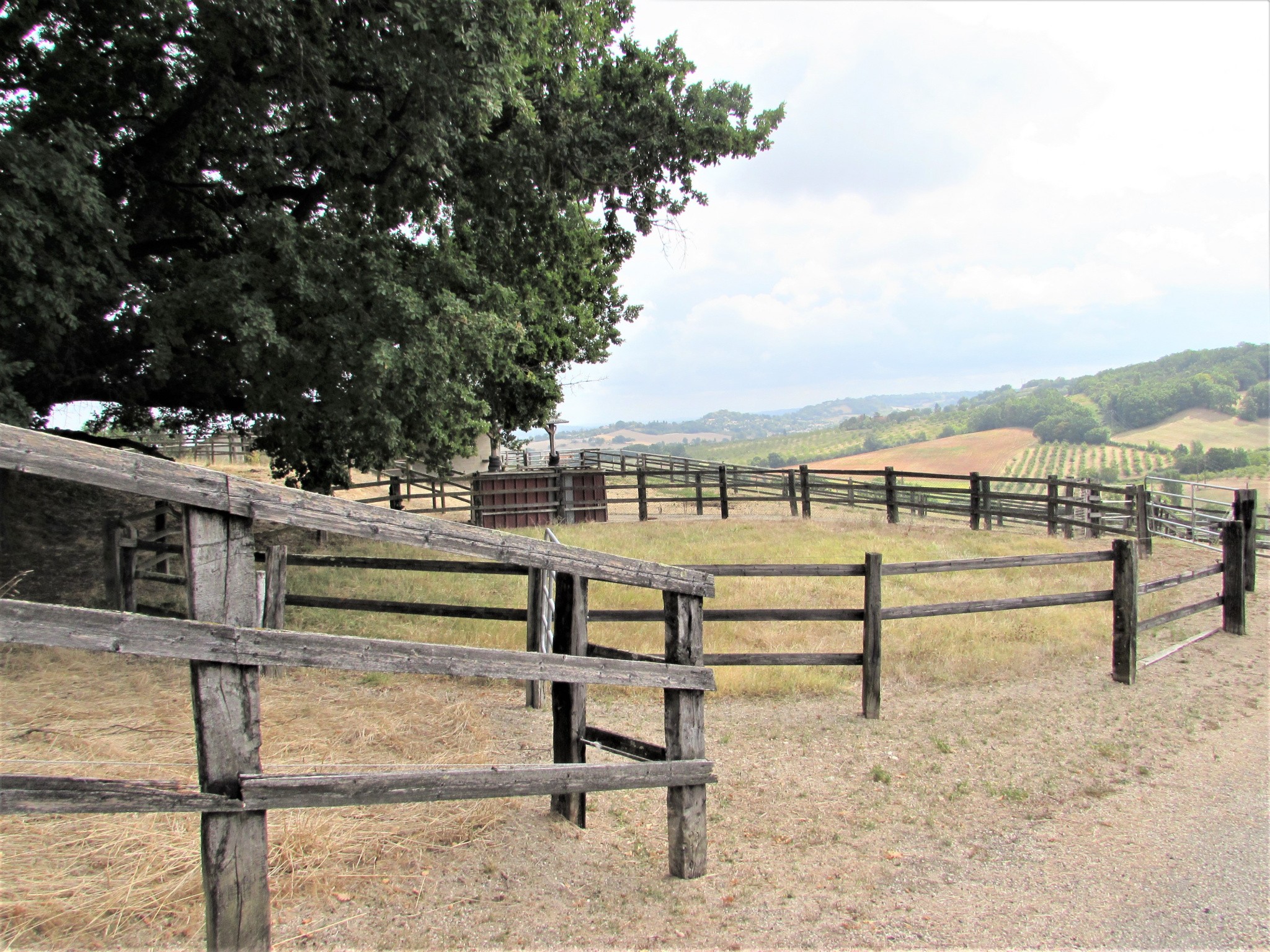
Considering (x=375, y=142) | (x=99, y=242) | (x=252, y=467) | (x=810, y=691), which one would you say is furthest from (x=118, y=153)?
(x=252, y=467)

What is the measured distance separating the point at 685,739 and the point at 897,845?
150 cm

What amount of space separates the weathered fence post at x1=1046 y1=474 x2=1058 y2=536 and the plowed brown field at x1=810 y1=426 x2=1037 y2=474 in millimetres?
42649

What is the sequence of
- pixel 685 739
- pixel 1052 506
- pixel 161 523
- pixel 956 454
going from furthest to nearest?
pixel 956 454 → pixel 1052 506 → pixel 161 523 → pixel 685 739

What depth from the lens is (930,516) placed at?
21.2 m

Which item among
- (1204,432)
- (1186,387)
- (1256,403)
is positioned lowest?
(1204,432)

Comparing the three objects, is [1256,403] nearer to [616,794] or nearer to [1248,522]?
[1248,522]

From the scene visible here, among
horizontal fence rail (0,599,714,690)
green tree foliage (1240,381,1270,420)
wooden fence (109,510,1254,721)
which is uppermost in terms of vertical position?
green tree foliage (1240,381,1270,420)

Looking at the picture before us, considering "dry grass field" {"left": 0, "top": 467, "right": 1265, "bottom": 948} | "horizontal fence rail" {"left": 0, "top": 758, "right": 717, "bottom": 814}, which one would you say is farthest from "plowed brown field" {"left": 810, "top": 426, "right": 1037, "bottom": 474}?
"horizontal fence rail" {"left": 0, "top": 758, "right": 717, "bottom": 814}

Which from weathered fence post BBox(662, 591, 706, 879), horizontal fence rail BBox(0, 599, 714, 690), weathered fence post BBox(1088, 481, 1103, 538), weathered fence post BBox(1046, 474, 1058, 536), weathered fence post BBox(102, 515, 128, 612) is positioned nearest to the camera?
horizontal fence rail BBox(0, 599, 714, 690)

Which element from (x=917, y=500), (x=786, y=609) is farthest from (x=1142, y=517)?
(x=786, y=609)

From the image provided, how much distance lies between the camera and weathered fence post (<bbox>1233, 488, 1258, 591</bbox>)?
1030 cm

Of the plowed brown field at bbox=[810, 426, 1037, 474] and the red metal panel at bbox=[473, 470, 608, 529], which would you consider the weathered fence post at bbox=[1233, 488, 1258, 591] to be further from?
the plowed brown field at bbox=[810, 426, 1037, 474]

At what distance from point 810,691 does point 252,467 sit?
2938 centimetres

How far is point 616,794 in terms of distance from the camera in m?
5.17
